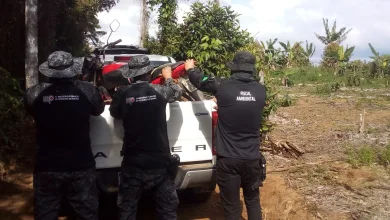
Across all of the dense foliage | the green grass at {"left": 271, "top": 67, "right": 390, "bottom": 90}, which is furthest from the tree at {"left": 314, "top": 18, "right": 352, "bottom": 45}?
the dense foliage

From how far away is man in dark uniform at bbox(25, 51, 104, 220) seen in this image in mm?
3246

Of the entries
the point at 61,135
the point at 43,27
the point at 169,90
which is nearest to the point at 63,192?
the point at 61,135

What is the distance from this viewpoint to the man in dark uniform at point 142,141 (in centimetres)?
346

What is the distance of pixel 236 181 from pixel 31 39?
414 cm

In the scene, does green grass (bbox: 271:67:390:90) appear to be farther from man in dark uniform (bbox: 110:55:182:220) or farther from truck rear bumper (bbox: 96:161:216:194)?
man in dark uniform (bbox: 110:55:182:220)

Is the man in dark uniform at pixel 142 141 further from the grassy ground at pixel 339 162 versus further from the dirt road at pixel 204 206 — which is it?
the grassy ground at pixel 339 162

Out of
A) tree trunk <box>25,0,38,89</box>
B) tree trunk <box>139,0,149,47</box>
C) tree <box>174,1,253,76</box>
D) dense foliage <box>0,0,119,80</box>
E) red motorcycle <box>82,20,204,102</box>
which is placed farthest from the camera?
tree trunk <box>139,0,149,47</box>

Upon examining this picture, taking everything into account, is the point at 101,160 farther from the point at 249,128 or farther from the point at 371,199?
the point at 371,199

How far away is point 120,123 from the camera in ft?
12.5

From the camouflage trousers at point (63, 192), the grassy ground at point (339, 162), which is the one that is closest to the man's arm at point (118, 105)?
the camouflage trousers at point (63, 192)

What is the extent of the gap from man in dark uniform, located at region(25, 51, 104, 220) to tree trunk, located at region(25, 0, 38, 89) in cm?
313

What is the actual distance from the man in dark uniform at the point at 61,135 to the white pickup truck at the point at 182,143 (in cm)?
38

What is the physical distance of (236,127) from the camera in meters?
3.71

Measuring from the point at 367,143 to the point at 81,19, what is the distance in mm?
9340
